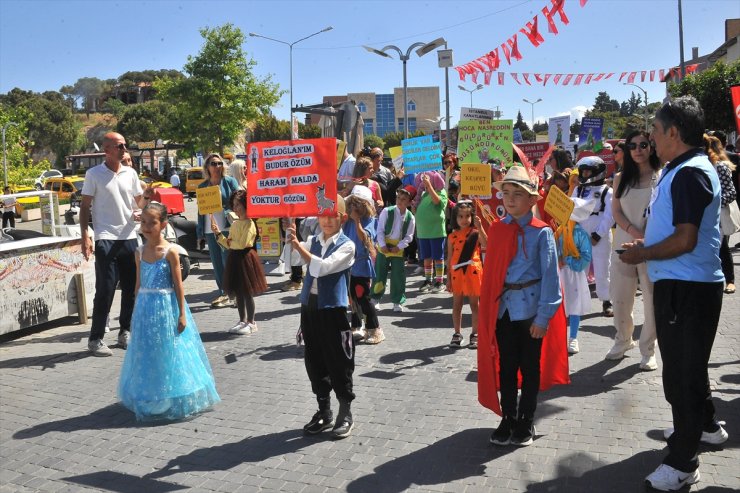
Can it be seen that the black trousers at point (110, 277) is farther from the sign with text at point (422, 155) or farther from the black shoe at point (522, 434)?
the sign with text at point (422, 155)

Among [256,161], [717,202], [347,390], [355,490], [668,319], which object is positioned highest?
[256,161]

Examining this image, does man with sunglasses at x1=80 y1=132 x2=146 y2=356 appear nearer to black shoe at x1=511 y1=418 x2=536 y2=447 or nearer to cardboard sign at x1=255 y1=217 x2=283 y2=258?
black shoe at x1=511 y1=418 x2=536 y2=447

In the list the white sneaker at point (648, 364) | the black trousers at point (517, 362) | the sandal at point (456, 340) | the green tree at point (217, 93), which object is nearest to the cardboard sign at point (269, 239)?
the sandal at point (456, 340)

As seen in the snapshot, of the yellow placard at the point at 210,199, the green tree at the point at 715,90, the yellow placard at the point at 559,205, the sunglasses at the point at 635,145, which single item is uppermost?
the green tree at the point at 715,90

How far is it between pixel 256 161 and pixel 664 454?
357 cm

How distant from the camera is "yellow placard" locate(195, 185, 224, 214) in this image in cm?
911

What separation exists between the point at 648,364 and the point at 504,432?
215cm

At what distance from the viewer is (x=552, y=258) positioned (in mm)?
4582

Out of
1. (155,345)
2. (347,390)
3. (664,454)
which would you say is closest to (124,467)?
(155,345)

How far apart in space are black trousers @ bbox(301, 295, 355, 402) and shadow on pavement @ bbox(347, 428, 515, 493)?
27.1 inches

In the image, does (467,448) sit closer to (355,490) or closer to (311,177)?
(355,490)

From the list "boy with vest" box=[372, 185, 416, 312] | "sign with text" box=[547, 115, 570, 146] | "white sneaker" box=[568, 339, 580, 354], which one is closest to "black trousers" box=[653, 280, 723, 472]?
"white sneaker" box=[568, 339, 580, 354]

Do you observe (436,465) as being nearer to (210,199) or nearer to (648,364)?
(648,364)

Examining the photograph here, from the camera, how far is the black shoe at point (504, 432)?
4742 mm
